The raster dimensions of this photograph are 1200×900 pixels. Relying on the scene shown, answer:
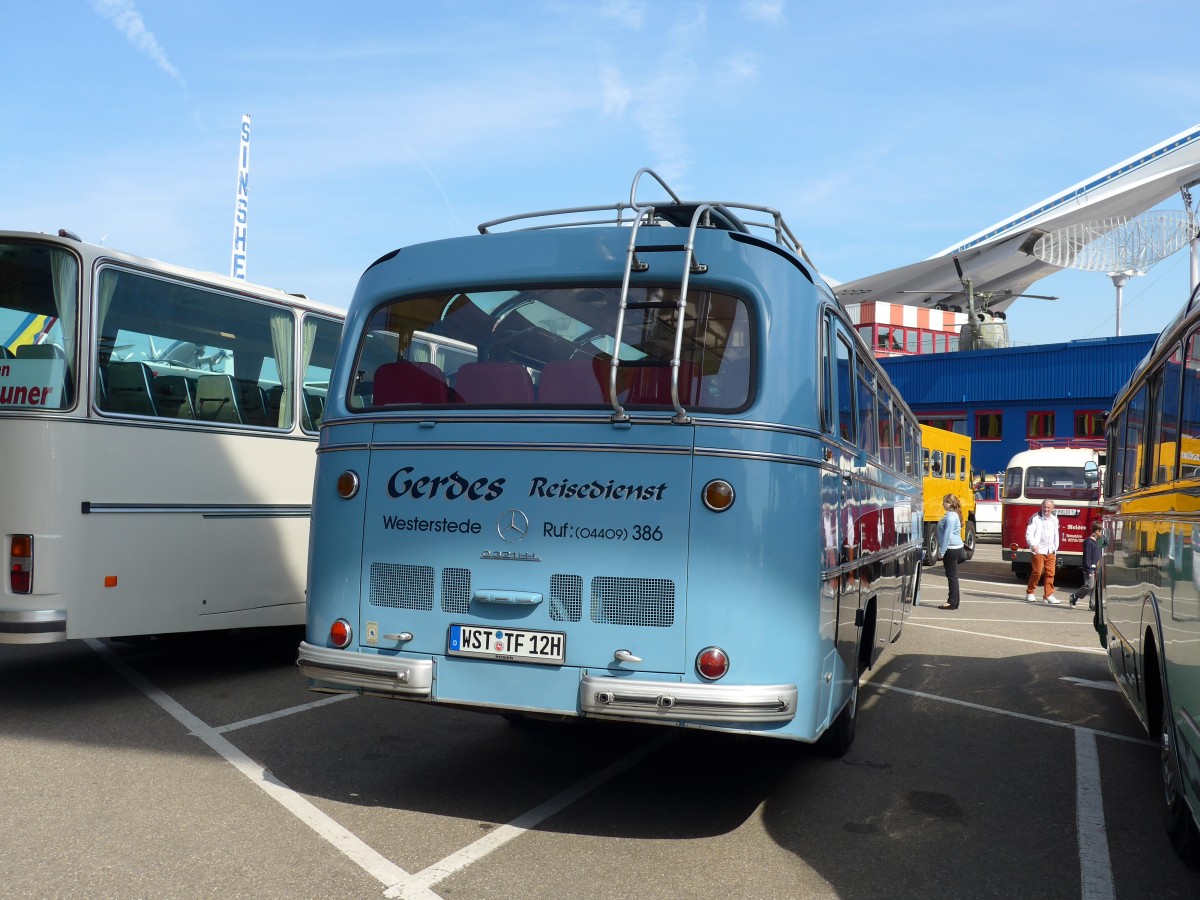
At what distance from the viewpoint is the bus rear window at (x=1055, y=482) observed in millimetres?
21734

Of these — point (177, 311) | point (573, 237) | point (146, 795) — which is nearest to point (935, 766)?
point (573, 237)

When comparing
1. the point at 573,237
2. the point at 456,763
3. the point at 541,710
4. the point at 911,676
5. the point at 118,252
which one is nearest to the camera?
the point at 541,710

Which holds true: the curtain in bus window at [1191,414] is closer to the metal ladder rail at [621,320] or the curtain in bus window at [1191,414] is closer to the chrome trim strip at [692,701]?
the chrome trim strip at [692,701]

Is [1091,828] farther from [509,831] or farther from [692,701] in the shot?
[509,831]

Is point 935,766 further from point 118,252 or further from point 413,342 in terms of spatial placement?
point 118,252

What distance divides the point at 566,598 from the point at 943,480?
24511 mm

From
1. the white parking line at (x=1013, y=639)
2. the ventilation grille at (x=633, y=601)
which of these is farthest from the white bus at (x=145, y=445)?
the white parking line at (x=1013, y=639)

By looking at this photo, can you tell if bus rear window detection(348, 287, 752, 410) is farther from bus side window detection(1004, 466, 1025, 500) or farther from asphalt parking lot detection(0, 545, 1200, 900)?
bus side window detection(1004, 466, 1025, 500)

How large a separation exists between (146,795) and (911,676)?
6.67m

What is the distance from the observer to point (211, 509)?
8.26 meters

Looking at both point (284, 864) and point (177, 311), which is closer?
point (284, 864)

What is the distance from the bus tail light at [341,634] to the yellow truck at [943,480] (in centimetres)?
1908

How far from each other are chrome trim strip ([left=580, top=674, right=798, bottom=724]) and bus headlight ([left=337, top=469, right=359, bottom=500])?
1.60 m

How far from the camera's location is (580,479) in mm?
5059
